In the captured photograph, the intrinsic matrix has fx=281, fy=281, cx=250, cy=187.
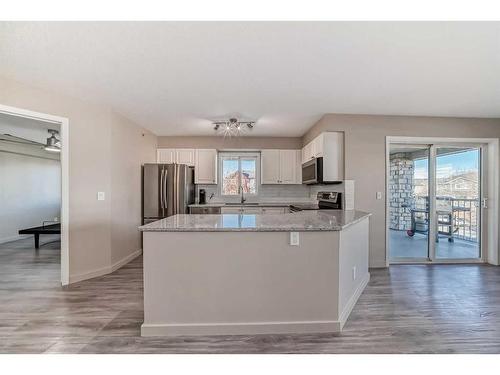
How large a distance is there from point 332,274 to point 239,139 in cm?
419

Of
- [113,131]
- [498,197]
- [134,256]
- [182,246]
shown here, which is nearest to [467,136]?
[498,197]

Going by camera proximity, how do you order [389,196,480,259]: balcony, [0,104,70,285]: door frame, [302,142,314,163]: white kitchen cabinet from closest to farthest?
[0,104,70,285]: door frame, [389,196,480,259]: balcony, [302,142,314,163]: white kitchen cabinet

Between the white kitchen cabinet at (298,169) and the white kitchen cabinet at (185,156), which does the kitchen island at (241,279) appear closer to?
the white kitchen cabinet at (298,169)

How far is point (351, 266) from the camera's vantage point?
2.81 m

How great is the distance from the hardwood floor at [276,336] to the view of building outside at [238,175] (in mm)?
2870

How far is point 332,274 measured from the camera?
2338mm

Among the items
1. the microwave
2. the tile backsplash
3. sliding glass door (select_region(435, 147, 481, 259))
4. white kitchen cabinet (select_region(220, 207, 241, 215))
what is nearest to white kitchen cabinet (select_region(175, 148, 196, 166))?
the tile backsplash

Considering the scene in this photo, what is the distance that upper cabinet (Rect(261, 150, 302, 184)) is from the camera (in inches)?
234

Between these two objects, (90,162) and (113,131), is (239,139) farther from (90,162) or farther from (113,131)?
(90,162)

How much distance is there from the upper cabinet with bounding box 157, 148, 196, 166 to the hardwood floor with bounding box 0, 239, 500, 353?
2693mm

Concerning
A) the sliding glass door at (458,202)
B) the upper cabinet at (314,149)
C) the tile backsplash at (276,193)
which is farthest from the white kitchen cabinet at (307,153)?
the sliding glass door at (458,202)

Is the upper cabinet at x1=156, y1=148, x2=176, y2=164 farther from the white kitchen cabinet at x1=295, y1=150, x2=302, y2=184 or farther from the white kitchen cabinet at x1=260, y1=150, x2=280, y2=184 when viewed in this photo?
the white kitchen cabinet at x1=295, y1=150, x2=302, y2=184

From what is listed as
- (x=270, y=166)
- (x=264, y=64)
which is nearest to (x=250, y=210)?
(x=270, y=166)

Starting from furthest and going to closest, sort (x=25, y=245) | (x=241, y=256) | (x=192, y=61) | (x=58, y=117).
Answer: (x=25, y=245)
(x=58, y=117)
(x=192, y=61)
(x=241, y=256)
